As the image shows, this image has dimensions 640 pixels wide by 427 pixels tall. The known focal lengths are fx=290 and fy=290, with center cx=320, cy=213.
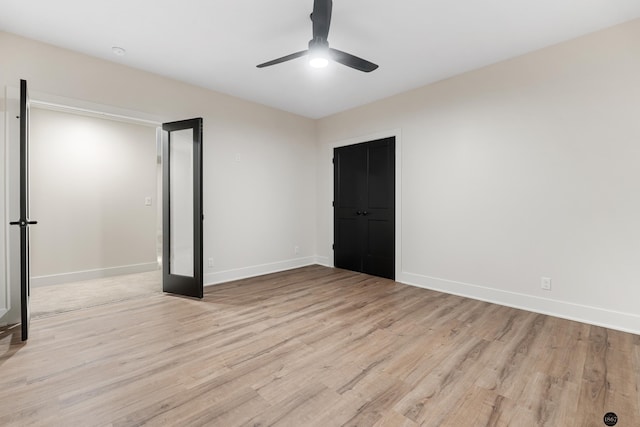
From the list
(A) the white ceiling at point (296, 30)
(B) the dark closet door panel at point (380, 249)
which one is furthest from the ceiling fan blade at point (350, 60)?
(B) the dark closet door panel at point (380, 249)

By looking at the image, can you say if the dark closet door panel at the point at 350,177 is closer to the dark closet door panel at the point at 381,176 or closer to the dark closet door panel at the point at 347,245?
the dark closet door panel at the point at 381,176

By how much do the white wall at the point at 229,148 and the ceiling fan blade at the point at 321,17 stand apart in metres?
2.35

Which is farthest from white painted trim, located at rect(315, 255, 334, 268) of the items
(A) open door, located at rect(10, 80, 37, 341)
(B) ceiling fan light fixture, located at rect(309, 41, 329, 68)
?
(A) open door, located at rect(10, 80, 37, 341)

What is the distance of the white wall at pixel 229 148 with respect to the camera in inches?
114

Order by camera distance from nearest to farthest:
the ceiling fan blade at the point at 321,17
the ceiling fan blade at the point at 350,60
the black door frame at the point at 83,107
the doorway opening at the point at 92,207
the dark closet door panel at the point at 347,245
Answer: the ceiling fan blade at the point at 321,17
the ceiling fan blade at the point at 350,60
the black door frame at the point at 83,107
the doorway opening at the point at 92,207
the dark closet door panel at the point at 347,245

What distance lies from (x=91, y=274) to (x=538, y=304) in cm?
590

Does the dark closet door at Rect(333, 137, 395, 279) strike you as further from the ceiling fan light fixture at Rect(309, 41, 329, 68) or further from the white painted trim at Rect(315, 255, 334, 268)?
the ceiling fan light fixture at Rect(309, 41, 329, 68)

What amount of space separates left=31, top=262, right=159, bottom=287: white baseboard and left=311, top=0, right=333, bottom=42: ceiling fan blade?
459 cm

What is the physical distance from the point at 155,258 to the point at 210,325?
119 inches

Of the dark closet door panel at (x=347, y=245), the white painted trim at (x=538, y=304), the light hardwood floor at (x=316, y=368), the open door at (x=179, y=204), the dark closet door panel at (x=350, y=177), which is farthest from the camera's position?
the dark closet door panel at (x=347, y=245)

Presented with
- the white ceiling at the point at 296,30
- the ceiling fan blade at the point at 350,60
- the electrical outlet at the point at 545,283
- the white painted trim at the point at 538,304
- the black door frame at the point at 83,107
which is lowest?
the white painted trim at the point at 538,304

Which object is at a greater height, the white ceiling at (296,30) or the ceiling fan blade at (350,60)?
the white ceiling at (296,30)

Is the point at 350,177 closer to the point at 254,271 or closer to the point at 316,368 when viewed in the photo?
the point at 254,271

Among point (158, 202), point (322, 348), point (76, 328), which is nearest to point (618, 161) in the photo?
point (322, 348)
